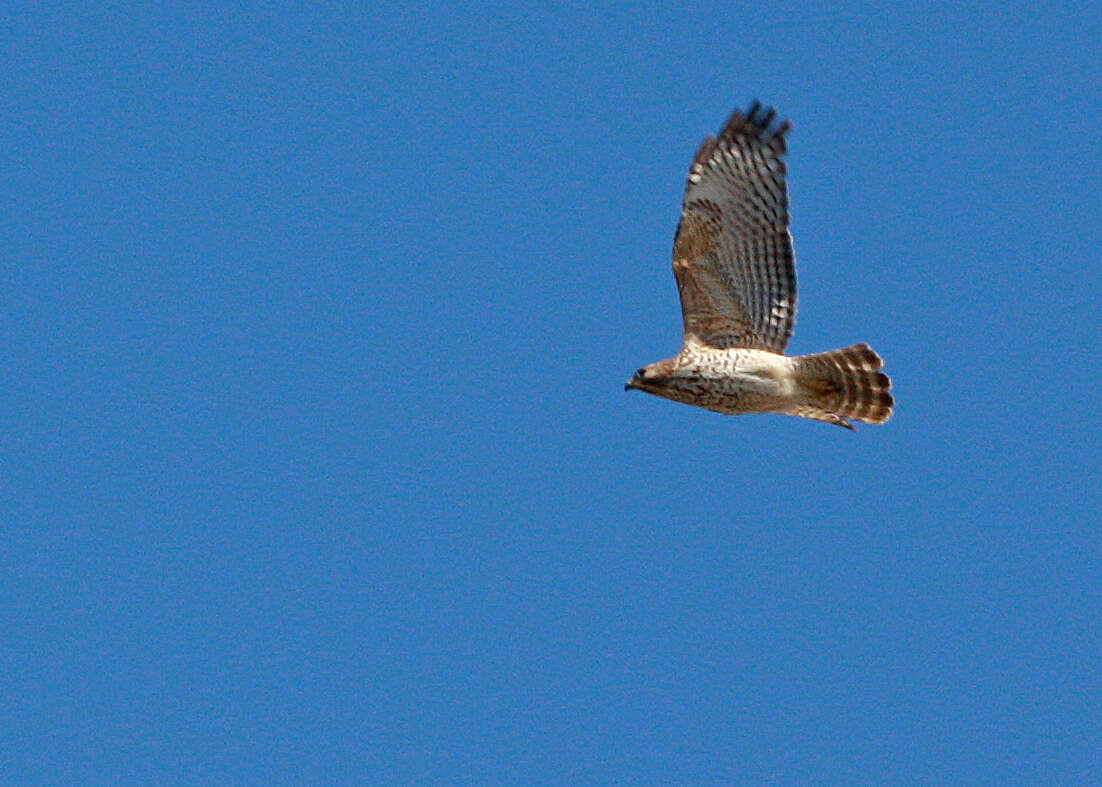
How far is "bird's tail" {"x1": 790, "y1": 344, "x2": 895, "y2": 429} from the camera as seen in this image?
12.6m

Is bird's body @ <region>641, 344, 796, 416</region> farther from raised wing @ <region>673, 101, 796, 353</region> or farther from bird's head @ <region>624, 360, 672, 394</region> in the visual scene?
raised wing @ <region>673, 101, 796, 353</region>

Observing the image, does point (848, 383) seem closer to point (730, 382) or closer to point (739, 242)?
point (730, 382)

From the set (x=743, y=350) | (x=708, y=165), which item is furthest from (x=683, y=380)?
(x=708, y=165)

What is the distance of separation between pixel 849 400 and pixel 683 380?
42.7 inches

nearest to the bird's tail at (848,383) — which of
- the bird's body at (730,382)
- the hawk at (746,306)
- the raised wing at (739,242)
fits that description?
the hawk at (746,306)

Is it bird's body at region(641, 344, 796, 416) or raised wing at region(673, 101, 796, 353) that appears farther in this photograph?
raised wing at region(673, 101, 796, 353)

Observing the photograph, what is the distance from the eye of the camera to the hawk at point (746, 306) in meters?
12.6

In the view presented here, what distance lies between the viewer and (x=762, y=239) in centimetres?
1290

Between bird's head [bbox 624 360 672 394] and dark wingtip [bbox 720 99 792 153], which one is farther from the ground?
dark wingtip [bbox 720 99 792 153]

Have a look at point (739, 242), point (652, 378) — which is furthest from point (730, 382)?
point (739, 242)

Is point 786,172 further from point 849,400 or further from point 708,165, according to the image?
point 849,400

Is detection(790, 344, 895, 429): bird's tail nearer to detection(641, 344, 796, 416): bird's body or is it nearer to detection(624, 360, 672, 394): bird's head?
detection(641, 344, 796, 416): bird's body

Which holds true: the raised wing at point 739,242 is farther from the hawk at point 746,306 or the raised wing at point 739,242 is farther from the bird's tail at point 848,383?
the bird's tail at point 848,383

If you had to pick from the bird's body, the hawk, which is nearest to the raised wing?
the hawk
